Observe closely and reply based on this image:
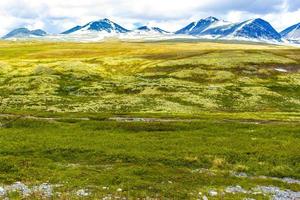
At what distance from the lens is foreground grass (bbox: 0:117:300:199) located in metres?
32.8

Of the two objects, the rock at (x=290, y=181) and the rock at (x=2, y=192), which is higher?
the rock at (x=2, y=192)

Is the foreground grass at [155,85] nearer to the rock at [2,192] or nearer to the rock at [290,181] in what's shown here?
the rock at [290,181]

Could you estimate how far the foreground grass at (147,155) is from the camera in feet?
108

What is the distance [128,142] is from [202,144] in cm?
800

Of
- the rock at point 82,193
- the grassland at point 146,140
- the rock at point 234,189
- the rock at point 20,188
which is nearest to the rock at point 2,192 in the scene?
the rock at point 20,188

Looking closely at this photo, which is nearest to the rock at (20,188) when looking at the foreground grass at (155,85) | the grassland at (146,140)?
the grassland at (146,140)

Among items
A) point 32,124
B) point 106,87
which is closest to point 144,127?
point 32,124

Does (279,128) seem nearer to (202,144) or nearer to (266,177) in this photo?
(202,144)

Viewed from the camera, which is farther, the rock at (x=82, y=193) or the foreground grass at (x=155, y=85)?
the foreground grass at (x=155, y=85)

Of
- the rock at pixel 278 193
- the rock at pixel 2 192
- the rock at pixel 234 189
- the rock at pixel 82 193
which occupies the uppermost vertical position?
the rock at pixel 2 192

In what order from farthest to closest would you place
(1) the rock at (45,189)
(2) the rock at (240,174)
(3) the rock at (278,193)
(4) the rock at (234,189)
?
1. (2) the rock at (240,174)
2. (4) the rock at (234,189)
3. (3) the rock at (278,193)
4. (1) the rock at (45,189)

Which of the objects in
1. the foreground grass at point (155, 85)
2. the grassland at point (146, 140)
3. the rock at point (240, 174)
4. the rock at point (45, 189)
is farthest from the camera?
the foreground grass at point (155, 85)

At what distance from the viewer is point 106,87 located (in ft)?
389

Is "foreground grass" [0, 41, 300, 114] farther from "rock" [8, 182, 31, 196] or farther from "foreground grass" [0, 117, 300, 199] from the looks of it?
"rock" [8, 182, 31, 196]
